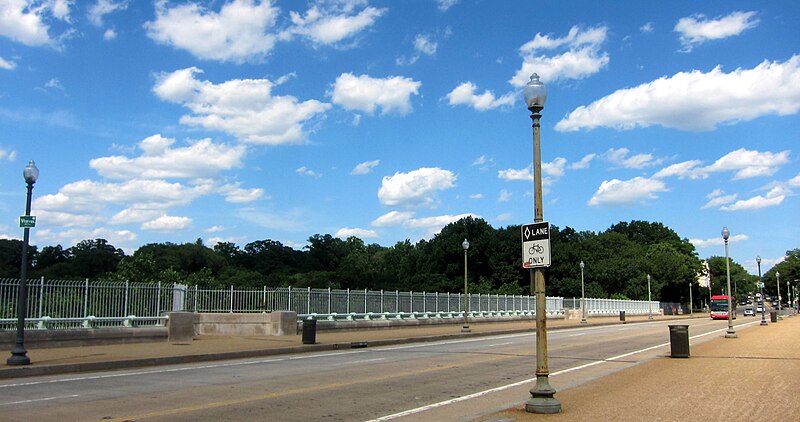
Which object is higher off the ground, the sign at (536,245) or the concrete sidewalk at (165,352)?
the sign at (536,245)

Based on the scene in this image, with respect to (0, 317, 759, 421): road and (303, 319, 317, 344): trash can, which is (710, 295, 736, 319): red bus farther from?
(303, 319, 317, 344): trash can

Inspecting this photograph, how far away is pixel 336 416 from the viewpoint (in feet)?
31.3

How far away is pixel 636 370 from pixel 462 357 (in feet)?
19.1

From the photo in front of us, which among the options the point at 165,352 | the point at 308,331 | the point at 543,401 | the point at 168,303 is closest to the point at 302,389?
the point at 543,401

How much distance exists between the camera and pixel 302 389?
12445 mm

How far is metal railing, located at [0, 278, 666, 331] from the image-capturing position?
21000mm

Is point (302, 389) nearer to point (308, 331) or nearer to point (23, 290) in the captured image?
point (23, 290)

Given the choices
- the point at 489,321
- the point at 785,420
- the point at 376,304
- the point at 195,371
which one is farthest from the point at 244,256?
the point at 785,420

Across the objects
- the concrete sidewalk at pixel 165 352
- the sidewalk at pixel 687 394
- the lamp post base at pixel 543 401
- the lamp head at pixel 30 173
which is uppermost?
the lamp head at pixel 30 173

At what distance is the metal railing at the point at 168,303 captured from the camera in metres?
21.0

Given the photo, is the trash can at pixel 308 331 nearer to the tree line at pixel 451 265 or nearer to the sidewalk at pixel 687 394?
the sidewalk at pixel 687 394

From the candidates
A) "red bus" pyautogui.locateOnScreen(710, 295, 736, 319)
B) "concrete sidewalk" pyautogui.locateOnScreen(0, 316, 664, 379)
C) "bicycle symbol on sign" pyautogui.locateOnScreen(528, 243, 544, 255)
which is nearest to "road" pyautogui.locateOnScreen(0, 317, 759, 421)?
"concrete sidewalk" pyautogui.locateOnScreen(0, 316, 664, 379)

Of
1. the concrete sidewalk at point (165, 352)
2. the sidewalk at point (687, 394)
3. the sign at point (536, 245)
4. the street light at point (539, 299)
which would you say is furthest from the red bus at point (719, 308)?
the sign at point (536, 245)

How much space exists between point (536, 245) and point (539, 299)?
0.78 m
